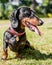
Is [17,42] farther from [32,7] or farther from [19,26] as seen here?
[32,7]

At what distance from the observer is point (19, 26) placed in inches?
275

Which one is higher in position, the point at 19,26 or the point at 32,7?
the point at 19,26

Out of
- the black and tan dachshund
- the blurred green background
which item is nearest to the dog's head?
the black and tan dachshund

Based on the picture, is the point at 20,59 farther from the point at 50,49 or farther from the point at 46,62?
the point at 50,49

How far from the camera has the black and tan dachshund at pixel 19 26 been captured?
6711mm

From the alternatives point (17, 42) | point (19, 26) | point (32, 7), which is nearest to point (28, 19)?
point (19, 26)

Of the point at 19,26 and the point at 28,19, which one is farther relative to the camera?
the point at 19,26

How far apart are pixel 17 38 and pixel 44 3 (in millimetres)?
25245

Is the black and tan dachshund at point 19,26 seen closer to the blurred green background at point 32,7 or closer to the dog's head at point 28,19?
the dog's head at point 28,19

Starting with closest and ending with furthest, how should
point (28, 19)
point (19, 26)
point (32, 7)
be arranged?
1. point (28, 19)
2. point (19, 26)
3. point (32, 7)

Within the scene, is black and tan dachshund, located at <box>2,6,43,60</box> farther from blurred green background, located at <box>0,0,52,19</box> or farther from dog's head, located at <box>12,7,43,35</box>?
blurred green background, located at <box>0,0,52,19</box>

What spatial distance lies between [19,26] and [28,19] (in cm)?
37

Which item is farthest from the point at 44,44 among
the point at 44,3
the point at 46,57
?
the point at 44,3

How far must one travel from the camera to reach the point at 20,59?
7.31m
